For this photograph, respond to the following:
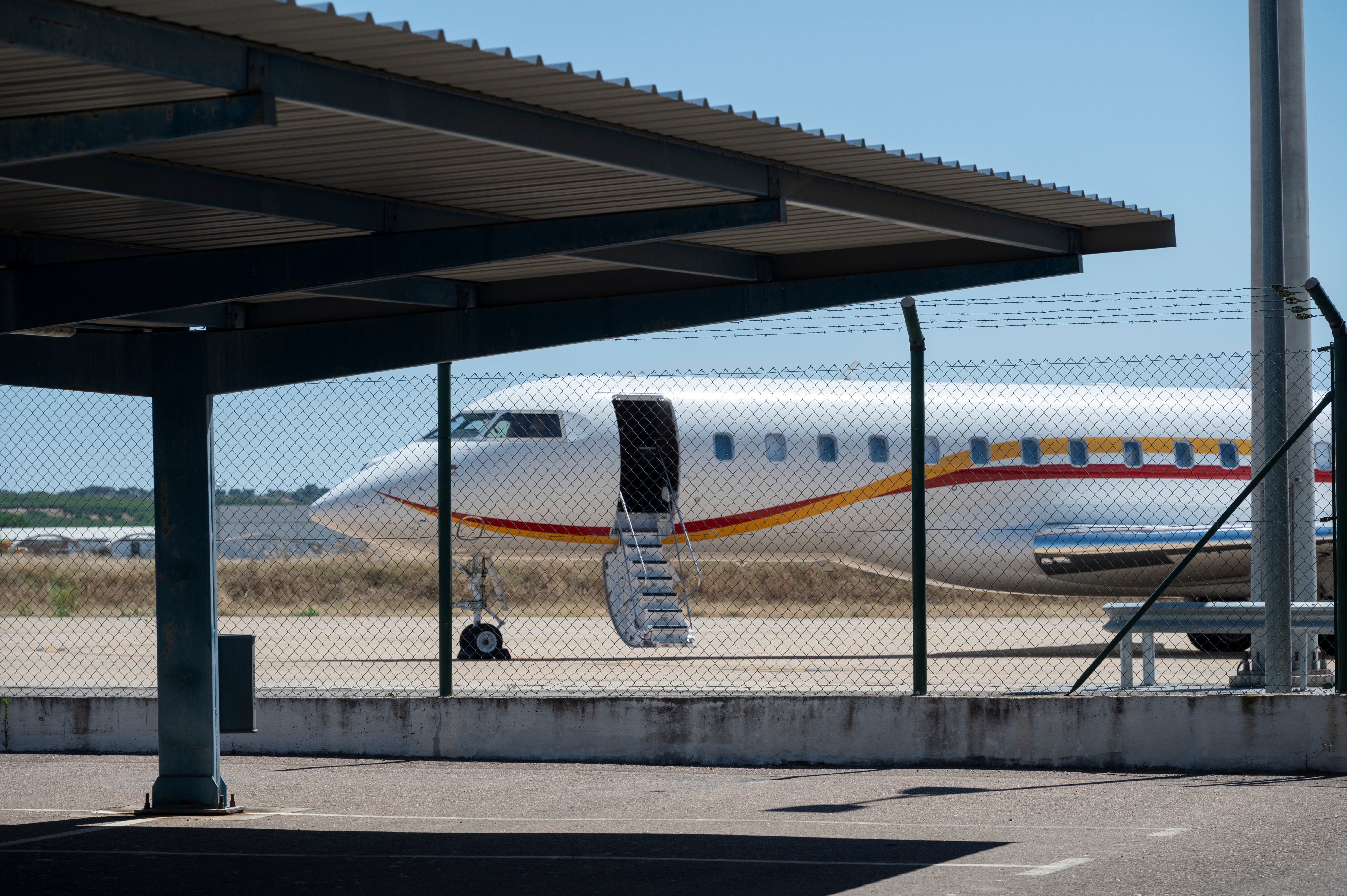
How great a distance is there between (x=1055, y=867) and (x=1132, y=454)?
16.9 m

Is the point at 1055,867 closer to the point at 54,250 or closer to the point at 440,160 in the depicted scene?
the point at 440,160

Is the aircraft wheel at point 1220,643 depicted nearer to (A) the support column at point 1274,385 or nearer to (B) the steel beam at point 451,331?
(A) the support column at point 1274,385

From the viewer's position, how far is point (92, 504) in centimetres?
1446

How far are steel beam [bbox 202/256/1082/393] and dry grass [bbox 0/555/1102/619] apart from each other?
2336 cm

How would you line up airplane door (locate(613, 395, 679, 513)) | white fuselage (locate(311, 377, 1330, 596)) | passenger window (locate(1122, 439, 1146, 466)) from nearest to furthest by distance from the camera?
white fuselage (locate(311, 377, 1330, 596)) < airplane door (locate(613, 395, 679, 513)) < passenger window (locate(1122, 439, 1146, 466))

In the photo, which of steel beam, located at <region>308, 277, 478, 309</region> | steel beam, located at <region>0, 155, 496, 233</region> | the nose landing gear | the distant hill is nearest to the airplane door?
the nose landing gear

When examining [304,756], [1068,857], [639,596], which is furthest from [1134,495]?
[1068,857]

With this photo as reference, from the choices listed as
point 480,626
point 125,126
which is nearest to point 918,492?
point 125,126

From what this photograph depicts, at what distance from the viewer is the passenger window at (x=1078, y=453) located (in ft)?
73.9

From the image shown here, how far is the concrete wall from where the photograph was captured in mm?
9797

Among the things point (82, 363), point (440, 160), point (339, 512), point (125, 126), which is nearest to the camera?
point (125, 126)

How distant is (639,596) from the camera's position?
17812 millimetres

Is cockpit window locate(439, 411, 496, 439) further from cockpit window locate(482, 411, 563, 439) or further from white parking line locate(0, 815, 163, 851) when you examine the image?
white parking line locate(0, 815, 163, 851)

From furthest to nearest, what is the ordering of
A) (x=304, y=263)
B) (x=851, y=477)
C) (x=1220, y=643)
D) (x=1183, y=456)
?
(x=1183, y=456) < (x=851, y=477) < (x=1220, y=643) < (x=304, y=263)
